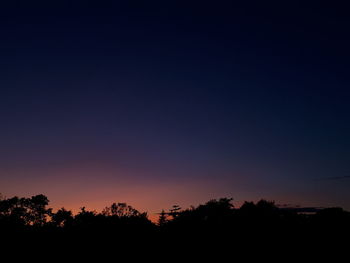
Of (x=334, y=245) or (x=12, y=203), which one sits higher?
(x=12, y=203)

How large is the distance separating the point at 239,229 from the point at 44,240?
22.8 metres

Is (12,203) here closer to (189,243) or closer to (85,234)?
(85,234)

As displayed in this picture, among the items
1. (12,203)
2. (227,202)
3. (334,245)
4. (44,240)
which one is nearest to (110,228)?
(44,240)

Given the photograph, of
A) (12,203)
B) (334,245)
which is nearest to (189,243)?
(334,245)

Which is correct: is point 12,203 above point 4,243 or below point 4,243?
above

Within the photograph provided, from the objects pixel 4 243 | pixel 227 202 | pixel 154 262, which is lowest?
pixel 154 262

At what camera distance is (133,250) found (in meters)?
34.0

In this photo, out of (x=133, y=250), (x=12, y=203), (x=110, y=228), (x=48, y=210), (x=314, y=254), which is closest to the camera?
(x=314, y=254)

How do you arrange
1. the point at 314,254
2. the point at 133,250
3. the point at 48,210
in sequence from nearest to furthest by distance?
the point at 314,254 → the point at 133,250 → the point at 48,210

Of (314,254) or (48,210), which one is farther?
(48,210)

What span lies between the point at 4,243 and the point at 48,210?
53.0m

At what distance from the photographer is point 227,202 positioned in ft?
246

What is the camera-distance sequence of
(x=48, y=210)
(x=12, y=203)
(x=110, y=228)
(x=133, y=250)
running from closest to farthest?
(x=133, y=250) < (x=110, y=228) < (x=12, y=203) < (x=48, y=210)

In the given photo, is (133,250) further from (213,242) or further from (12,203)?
(12,203)
